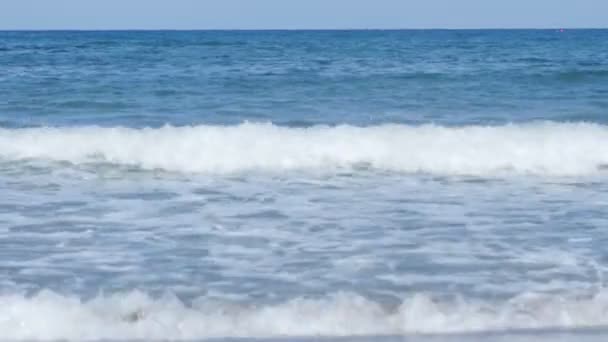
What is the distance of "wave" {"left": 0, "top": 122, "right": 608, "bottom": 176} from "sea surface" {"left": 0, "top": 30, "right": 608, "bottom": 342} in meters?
0.04

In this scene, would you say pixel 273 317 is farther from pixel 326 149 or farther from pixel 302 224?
pixel 326 149

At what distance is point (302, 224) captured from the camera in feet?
25.4

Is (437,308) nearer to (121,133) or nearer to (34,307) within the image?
(34,307)

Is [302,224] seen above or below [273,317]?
above

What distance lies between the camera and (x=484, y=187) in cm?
974

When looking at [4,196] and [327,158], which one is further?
[327,158]

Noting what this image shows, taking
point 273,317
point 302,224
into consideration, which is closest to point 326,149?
point 302,224

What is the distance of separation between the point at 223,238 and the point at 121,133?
593 cm

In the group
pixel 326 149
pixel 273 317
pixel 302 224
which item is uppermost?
pixel 326 149

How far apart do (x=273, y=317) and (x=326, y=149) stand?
6.74m

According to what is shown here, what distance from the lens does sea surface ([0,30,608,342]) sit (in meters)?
5.27

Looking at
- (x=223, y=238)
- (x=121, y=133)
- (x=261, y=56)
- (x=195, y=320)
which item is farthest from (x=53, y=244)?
(x=261, y=56)

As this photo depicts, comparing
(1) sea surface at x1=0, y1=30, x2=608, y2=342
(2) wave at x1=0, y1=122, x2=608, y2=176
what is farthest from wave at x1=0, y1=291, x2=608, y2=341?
(2) wave at x1=0, y1=122, x2=608, y2=176

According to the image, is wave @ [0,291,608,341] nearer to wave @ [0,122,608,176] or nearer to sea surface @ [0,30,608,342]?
sea surface @ [0,30,608,342]
